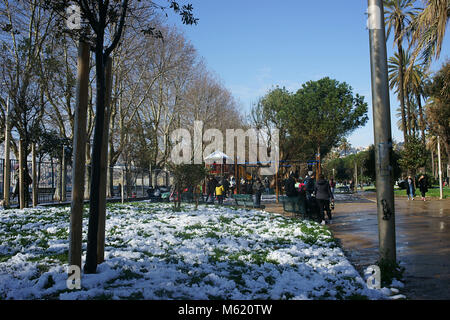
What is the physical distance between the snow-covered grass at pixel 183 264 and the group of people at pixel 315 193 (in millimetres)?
2755

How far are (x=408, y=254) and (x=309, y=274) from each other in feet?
8.29

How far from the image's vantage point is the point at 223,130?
38.3 m

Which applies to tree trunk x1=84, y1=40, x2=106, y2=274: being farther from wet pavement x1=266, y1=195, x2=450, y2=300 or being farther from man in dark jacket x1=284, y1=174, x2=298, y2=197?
man in dark jacket x1=284, y1=174, x2=298, y2=197

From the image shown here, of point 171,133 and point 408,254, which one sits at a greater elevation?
point 171,133

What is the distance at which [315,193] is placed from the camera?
1181cm

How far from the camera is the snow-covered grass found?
4086 millimetres

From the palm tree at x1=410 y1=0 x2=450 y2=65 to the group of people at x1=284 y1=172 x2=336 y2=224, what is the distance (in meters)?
4.50

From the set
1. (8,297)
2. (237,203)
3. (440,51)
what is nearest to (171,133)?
(237,203)

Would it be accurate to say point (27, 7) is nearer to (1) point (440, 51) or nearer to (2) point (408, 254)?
(1) point (440, 51)

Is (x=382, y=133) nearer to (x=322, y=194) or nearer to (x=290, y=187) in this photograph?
(x=322, y=194)
